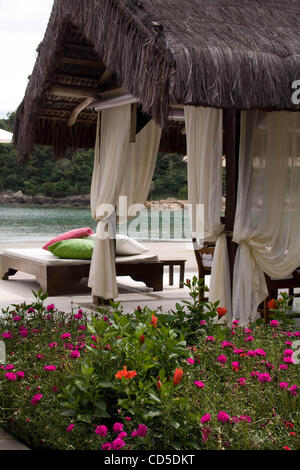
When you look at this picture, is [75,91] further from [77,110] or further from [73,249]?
[73,249]

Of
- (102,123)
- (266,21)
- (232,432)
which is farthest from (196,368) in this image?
(102,123)

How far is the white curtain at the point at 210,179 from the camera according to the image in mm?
4898

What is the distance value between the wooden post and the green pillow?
2363mm

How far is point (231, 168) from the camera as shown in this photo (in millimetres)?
4973

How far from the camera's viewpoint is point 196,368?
9.14 feet

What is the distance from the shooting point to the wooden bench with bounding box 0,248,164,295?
6.84m

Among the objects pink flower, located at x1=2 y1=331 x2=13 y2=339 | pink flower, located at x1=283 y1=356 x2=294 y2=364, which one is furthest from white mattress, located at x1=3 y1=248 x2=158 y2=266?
pink flower, located at x1=283 y1=356 x2=294 y2=364

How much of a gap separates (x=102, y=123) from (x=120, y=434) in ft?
15.0

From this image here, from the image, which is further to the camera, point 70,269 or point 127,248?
point 127,248

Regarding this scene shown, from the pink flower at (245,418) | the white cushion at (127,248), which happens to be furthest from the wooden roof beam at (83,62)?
the pink flower at (245,418)

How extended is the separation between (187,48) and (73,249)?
3347mm

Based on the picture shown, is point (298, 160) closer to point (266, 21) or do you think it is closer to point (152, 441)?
point (266, 21)

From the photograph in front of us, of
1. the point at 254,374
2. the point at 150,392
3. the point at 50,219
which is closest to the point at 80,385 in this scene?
the point at 150,392
